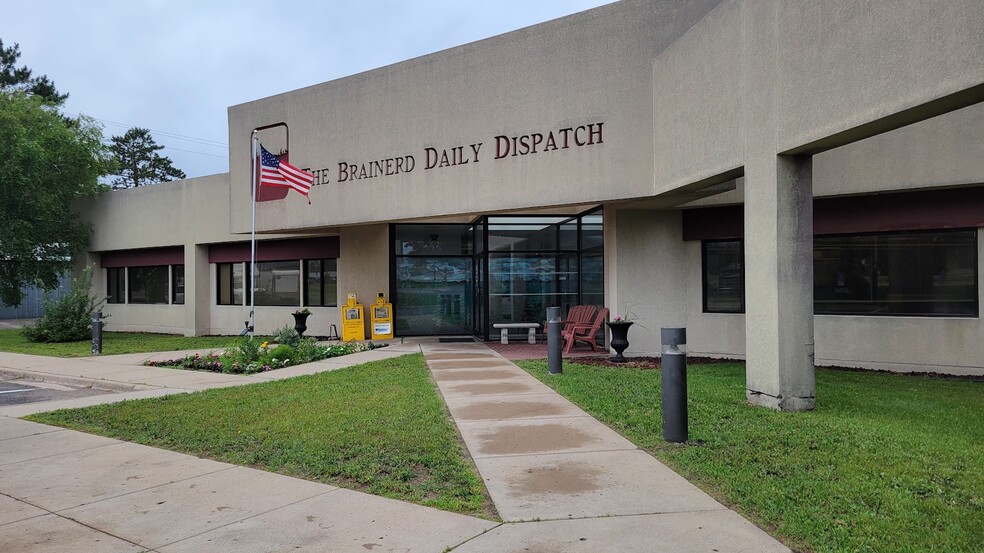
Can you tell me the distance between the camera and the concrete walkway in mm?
4105

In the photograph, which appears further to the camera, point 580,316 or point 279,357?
point 580,316

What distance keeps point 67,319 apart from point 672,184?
64.6ft

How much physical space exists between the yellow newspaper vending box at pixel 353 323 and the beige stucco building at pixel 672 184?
65 cm

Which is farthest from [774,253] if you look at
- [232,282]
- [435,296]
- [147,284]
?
[147,284]

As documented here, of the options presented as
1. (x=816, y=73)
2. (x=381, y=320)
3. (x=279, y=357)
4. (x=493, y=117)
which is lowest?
(x=279, y=357)

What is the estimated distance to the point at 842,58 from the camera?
7.03 metres

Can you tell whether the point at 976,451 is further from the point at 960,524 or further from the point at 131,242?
the point at 131,242

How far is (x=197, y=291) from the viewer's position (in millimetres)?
23859

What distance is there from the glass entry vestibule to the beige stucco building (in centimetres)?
7

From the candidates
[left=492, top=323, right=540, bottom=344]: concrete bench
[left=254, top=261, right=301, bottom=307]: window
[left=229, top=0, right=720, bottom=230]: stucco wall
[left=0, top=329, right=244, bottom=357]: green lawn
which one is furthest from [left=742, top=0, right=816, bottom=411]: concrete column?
[left=254, top=261, right=301, bottom=307]: window

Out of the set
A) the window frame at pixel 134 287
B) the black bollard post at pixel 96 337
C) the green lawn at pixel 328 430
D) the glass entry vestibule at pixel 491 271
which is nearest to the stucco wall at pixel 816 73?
the green lawn at pixel 328 430

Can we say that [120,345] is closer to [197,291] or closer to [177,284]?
[197,291]

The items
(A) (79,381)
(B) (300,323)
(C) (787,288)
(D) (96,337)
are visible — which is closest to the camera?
(C) (787,288)

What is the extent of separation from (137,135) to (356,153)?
71.2 m
